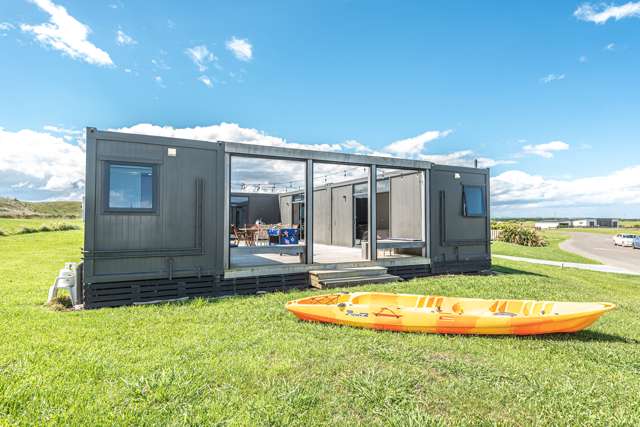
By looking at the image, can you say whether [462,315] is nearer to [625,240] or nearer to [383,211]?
[383,211]

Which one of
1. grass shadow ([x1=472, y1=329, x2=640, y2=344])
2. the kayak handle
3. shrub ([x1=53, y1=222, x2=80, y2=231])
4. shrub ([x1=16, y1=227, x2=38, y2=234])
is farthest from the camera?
shrub ([x1=53, y1=222, x2=80, y2=231])

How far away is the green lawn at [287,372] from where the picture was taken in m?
2.64

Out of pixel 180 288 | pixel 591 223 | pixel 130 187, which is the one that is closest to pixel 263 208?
pixel 180 288

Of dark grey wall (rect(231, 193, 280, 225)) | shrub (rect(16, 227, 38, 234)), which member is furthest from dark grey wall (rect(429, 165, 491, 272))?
shrub (rect(16, 227, 38, 234))

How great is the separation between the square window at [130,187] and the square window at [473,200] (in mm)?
8050

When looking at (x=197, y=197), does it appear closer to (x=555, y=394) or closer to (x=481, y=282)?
(x=555, y=394)

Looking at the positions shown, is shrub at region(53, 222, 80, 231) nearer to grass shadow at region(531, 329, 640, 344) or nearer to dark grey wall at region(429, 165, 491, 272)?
dark grey wall at region(429, 165, 491, 272)

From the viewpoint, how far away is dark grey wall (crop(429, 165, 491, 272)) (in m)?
9.33

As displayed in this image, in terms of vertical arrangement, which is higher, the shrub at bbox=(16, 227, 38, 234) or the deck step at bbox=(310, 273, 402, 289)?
the shrub at bbox=(16, 227, 38, 234)

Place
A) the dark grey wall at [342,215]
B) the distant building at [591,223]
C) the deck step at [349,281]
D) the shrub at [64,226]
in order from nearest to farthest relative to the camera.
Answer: the deck step at [349,281]
the dark grey wall at [342,215]
the shrub at [64,226]
the distant building at [591,223]

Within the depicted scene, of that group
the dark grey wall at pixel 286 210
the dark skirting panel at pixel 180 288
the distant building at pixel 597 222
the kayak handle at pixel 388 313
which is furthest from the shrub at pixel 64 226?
the distant building at pixel 597 222

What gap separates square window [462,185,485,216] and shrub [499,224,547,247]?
54.7 feet

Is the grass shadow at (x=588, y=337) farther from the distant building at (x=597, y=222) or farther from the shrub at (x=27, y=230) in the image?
the distant building at (x=597, y=222)

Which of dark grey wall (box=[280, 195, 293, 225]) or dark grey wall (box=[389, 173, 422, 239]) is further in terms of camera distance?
dark grey wall (box=[280, 195, 293, 225])
